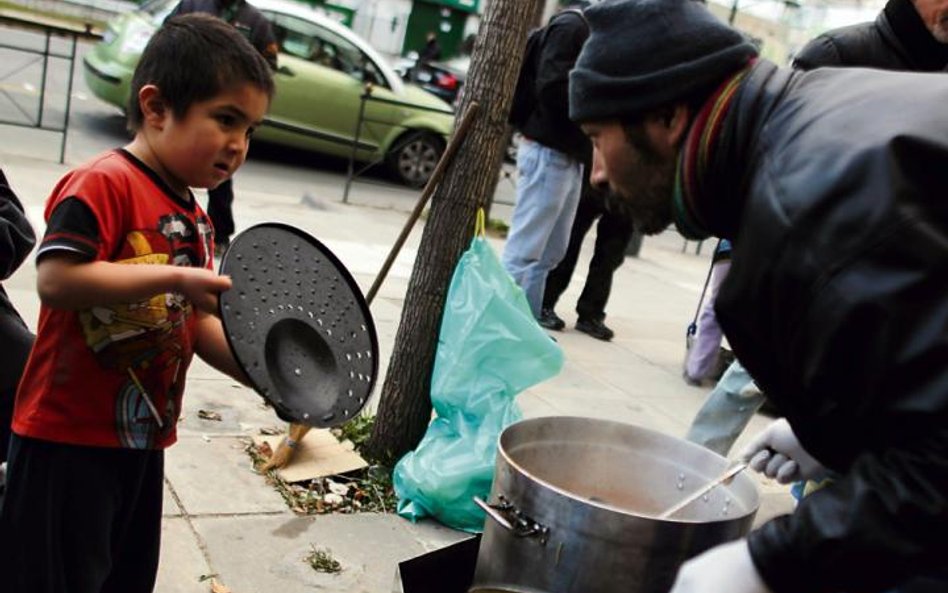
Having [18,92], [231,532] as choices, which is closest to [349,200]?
[18,92]

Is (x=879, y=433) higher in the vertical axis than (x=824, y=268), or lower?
lower

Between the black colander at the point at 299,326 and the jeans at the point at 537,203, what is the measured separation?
3.37 metres

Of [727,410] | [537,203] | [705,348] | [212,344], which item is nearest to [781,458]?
[212,344]

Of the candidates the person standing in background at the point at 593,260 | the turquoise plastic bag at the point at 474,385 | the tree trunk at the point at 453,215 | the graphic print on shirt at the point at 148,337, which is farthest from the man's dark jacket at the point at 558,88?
the graphic print on shirt at the point at 148,337

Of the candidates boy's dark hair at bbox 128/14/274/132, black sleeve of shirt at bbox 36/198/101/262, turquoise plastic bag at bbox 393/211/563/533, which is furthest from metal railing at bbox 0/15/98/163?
black sleeve of shirt at bbox 36/198/101/262

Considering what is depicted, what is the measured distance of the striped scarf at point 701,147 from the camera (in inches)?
60.9

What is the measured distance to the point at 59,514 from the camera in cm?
204

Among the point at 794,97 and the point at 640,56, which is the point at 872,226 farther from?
the point at 640,56

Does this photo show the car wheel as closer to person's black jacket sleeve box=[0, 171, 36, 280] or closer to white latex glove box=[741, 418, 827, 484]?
person's black jacket sleeve box=[0, 171, 36, 280]

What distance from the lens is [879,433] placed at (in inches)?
53.0

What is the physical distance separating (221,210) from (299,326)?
4.42 m

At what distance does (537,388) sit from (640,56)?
12.6 feet

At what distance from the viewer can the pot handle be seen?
220 centimetres

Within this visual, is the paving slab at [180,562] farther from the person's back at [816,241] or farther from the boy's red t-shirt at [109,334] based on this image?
the person's back at [816,241]
